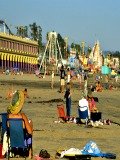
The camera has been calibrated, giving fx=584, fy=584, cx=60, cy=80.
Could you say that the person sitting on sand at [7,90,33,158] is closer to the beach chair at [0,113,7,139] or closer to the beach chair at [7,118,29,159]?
the beach chair at [7,118,29,159]

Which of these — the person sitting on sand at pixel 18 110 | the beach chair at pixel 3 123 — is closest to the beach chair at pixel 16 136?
the person sitting on sand at pixel 18 110

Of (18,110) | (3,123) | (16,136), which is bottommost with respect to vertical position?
(16,136)

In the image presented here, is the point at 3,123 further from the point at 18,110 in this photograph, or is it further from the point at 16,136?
the point at 18,110

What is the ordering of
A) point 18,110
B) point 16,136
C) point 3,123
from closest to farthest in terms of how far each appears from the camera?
point 18,110, point 16,136, point 3,123

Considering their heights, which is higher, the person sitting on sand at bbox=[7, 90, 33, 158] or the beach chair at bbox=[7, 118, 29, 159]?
the person sitting on sand at bbox=[7, 90, 33, 158]

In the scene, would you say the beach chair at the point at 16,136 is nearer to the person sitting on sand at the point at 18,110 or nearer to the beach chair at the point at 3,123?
the person sitting on sand at the point at 18,110

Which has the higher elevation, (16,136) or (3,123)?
(3,123)

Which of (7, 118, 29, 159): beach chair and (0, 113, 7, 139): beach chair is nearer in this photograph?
(7, 118, 29, 159): beach chair

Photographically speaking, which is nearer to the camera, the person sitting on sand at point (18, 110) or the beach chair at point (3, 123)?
the person sitting on sand at point (18, 110)

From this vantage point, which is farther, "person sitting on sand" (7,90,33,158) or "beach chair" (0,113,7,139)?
"beach chair" (0,113,7,139)

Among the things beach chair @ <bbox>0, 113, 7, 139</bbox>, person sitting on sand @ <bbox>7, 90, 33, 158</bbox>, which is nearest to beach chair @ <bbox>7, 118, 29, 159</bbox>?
person sitting on sand @ <bbox>7, 90, 33, 158</bbox>

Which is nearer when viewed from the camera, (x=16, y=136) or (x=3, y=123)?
(x=16, y=136)

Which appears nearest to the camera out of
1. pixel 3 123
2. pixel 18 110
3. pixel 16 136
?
pixel 18 110

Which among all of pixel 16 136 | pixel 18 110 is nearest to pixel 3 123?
pixel 16 136
